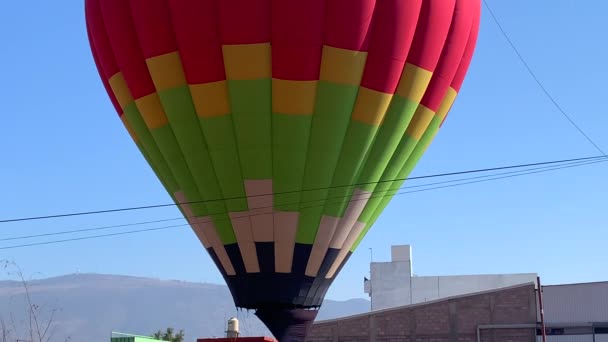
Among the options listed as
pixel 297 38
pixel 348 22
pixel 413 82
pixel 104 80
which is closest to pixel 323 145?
pixel 297 38

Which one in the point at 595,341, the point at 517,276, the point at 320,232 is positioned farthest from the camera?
the point at 517,276

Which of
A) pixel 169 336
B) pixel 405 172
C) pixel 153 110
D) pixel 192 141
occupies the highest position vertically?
pixel 153 110

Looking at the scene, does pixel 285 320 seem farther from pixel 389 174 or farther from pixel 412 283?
pixel 412 283

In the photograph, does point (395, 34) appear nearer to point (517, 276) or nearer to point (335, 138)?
point (335, 138)

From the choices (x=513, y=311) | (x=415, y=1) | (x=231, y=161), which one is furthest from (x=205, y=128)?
(x=513, y=311)

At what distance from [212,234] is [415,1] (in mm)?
7885

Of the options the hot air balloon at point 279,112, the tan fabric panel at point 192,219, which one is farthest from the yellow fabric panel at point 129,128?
the tan fabric panel at point 192,219

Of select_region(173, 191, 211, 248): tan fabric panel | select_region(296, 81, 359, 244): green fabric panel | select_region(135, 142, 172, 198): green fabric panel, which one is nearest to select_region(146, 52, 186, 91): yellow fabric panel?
select_region(135, 142, 172, 198): green fabric panel

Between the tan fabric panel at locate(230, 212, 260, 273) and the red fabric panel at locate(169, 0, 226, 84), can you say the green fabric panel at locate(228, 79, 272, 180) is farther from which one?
the tan fabric panel at locate(230, 212, 260, 273)

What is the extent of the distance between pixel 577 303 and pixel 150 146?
25516 mm

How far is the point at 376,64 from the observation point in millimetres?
22297

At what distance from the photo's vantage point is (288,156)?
73.4 feet

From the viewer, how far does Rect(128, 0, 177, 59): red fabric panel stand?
22.0 meters

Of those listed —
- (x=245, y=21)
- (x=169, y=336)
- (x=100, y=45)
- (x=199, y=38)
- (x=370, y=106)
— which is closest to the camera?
(x=245, y=21)
